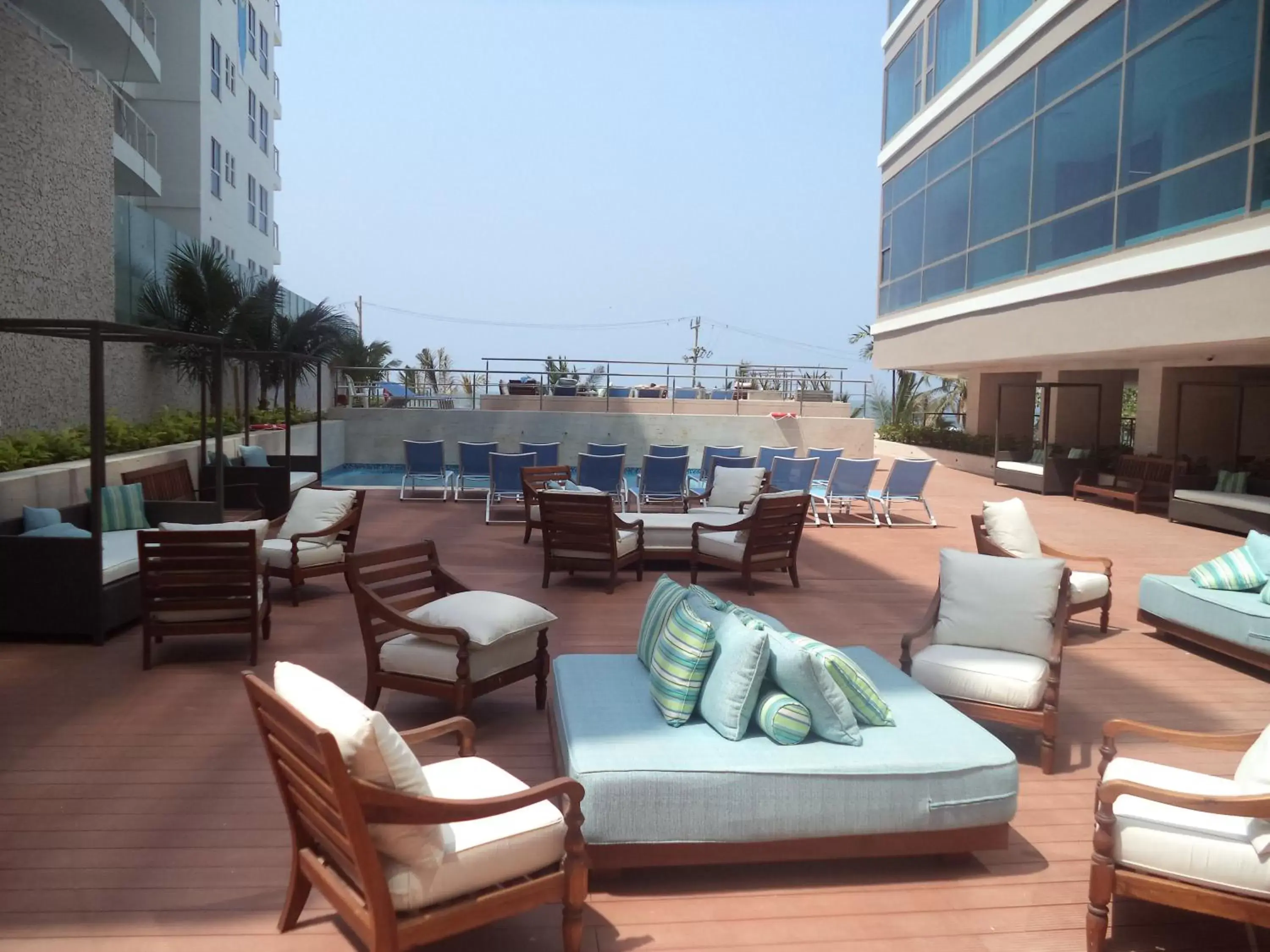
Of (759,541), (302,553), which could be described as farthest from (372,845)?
(759,541)

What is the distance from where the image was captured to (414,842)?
93.8 inches

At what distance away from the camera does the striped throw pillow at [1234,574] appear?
→ 594cm

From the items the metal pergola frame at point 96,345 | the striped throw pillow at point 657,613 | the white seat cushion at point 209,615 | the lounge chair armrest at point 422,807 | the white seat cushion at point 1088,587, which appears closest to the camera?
the lounge chair armrest at point 422,807

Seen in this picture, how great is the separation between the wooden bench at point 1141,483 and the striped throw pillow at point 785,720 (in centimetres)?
1153

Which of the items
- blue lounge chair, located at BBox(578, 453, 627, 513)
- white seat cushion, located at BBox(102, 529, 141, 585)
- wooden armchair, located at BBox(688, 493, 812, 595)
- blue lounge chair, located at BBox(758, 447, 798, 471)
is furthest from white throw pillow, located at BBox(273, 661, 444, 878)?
blue lounge chair, located at BBox(758, 447, 798, 471)

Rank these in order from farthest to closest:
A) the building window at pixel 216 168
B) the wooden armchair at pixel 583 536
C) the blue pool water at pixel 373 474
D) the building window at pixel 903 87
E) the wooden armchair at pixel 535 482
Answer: the building window at pixel 216 168
the building window at pixel 903 87
the blue pool water at pixel 373 474
the wooden armchair at pixel 535 482
the wooden armchair at pixel 583 536

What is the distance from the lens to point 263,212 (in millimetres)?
26953

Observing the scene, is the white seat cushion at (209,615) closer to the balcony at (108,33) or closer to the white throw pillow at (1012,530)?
the white throw pillow at (1012,530)

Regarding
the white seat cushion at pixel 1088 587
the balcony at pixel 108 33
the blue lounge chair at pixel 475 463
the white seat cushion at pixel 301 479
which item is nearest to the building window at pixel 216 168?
the balcony at pixel 108 33

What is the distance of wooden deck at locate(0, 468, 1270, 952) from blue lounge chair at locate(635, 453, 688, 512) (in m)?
5.17

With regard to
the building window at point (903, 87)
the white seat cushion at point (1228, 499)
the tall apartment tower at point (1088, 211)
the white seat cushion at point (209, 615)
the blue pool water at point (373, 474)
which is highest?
the building window at point (903, 87)

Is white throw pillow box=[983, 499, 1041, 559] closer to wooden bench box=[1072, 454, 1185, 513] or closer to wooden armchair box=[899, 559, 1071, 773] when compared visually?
wooden armchair box=[899, 559, 1071, 773]

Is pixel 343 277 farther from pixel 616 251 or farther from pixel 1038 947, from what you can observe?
pixel 1038 947

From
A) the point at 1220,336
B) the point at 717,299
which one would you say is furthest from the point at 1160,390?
the point at 717,299
